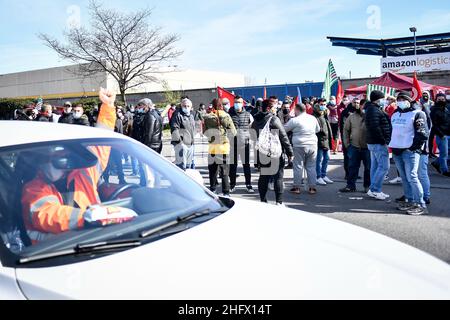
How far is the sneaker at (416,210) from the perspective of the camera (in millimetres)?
6596

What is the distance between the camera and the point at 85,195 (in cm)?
254

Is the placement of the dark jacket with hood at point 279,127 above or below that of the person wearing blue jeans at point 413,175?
above

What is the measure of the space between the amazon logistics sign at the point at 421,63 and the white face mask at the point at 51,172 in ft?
93.2

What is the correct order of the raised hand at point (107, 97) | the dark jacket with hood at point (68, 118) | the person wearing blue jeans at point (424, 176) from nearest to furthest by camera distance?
the raised hand at point (107, 97) < the person wearing blue jeans at point (424, 176) < the dark jacket with hood at point (68, 118)

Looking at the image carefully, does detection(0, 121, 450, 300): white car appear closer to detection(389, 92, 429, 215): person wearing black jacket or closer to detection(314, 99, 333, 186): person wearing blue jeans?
detection(389, 92, 429, 215): person wearing black jacket

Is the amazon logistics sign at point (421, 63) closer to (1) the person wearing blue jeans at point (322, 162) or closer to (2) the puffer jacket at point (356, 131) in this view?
(1) the person wearing blue jeans at point (322, 162)

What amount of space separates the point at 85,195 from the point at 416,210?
5646mm

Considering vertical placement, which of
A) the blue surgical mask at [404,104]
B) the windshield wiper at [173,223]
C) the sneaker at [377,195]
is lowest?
the sneaker at [377,195]

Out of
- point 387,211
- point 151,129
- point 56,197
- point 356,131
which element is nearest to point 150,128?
point 151,129

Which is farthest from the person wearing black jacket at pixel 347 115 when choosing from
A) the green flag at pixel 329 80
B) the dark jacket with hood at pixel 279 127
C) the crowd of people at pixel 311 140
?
the green flag at pixel 329 80

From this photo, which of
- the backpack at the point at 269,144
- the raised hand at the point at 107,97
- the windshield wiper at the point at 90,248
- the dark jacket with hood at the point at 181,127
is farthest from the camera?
the dark jacket with hood at the point at 181,127

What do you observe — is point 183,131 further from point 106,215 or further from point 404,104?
point 106,215

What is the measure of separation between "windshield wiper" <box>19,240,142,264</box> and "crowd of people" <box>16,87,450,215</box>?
5.23 m
